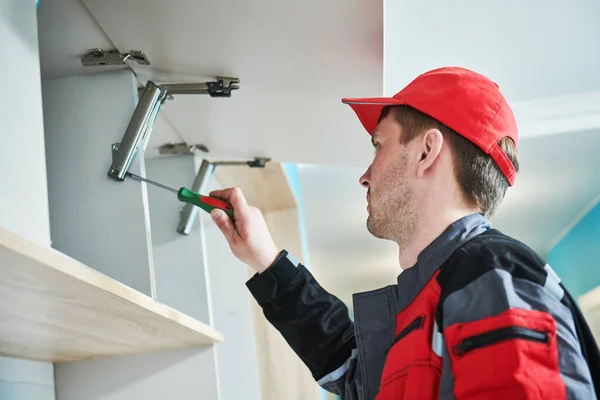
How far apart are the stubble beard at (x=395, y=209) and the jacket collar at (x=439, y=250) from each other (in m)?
0.06

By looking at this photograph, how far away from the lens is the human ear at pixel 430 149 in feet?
2.91

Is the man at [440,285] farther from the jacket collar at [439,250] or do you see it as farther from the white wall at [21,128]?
the white wall at [21,128]

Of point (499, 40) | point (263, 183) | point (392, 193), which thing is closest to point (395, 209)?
point (392, 193)

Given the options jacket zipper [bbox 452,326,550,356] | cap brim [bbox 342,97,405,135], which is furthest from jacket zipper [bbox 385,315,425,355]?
cap brim [bbox 342,97,405,135]

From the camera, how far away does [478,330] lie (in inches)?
23.5

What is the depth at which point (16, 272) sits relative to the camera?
0.55 meters

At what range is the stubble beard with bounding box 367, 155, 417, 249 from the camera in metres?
0.89

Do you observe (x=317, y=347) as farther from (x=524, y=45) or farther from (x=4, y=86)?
(x=524, y=45)

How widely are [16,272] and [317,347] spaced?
1.96 feet

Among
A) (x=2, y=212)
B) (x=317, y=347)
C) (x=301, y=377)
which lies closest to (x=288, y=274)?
(x=317, y=347)

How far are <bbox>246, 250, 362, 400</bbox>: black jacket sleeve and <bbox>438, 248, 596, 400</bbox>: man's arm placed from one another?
0.42 m

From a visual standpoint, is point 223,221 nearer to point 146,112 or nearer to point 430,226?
point 146,112

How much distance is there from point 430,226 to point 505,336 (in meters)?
0.30

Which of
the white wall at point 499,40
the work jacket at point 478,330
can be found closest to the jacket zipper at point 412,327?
the work jacket at point 478,330
